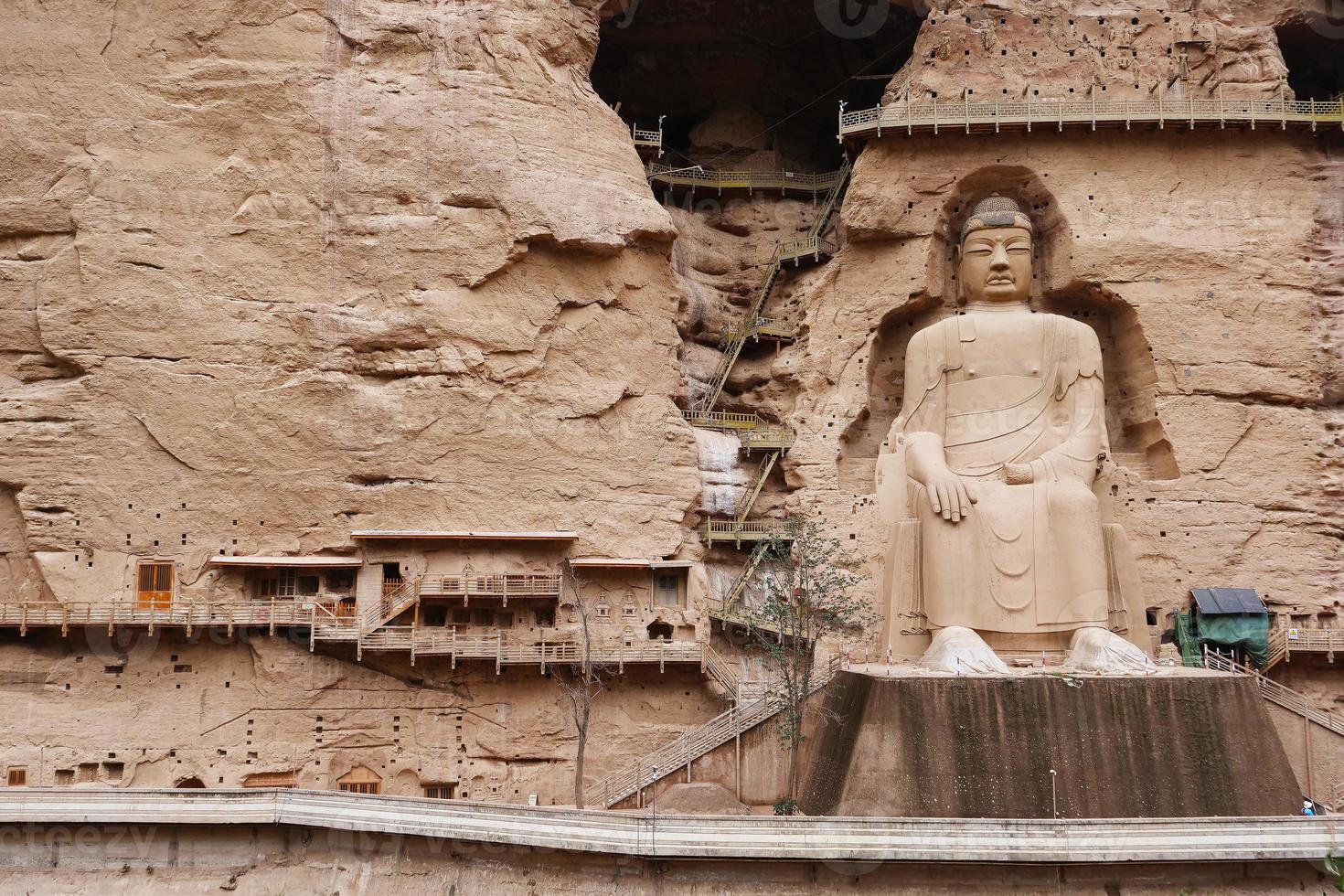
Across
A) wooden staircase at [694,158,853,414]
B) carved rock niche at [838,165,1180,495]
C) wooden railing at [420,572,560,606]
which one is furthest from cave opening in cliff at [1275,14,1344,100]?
wooden railing at [420,572,560,606]

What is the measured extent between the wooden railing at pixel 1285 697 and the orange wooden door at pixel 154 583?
15.6 m

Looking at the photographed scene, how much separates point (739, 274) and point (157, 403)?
11.3 m

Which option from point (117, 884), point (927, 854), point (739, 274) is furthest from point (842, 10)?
point (117, 884)

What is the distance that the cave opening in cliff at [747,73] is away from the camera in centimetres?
2525

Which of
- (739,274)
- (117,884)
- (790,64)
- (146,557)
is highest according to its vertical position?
(790,64)

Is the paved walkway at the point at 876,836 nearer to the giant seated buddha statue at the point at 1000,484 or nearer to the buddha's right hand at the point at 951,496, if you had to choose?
the giant seated buddha statue at the point at 1000,484

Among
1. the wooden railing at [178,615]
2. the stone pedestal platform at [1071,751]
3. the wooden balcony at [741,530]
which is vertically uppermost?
the wooden balcony at [741,530]

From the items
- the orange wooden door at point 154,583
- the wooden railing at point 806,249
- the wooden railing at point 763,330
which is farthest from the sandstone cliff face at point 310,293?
the wooden railing at point 806,249

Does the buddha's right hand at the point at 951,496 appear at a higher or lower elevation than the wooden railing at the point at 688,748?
higher

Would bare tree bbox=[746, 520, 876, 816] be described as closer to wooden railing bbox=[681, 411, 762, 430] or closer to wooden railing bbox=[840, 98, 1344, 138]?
wooden railing bbox=[681, 411, 762, 430]

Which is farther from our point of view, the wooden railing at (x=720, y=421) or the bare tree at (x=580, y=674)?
the wooden railing at (x=720, y=421)

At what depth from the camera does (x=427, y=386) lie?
20094 millimetres

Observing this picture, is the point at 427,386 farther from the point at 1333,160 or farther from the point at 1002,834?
the point at 1333,160

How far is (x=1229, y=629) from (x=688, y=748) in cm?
887
